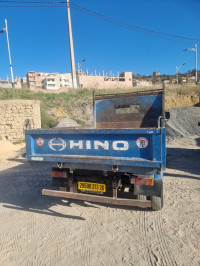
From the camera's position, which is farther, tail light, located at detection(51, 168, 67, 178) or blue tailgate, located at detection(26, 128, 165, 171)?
tail light, located at detection(51, 168, 67, 178)

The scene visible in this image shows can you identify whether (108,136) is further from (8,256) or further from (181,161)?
(181,161)

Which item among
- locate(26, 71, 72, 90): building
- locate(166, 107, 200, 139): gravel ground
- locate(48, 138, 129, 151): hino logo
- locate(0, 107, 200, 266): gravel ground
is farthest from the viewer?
locate(26, 71, 72, 90): building

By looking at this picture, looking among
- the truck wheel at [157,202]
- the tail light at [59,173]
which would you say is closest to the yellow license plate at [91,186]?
the tail light at [59,173]

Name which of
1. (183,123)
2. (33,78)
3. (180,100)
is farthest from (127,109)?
(33,78)

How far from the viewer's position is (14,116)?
1200 cm

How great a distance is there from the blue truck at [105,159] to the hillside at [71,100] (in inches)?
477

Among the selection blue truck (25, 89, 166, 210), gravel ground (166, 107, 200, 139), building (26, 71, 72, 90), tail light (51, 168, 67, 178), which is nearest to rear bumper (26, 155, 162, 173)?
blue truck (25, 89, 166, 210)

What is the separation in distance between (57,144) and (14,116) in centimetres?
983

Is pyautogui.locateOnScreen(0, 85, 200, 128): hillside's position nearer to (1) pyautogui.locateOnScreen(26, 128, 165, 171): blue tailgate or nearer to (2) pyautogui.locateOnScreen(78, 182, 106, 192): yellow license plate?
(1) pyautogui.locateOnScreen(26, 128, 165, 171): blue tailgate

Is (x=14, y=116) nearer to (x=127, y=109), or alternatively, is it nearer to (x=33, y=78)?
(x=127, y=109)

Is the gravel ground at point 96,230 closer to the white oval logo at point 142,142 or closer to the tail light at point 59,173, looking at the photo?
the tail light at point 59,173

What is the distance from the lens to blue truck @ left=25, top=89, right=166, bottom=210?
2.87m

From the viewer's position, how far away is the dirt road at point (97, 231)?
253cm

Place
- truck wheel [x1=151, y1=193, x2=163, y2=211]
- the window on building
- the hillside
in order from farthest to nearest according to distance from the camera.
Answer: the hillside, the window on building, truck wheel [x1=151, y1=193, x2=163, y2=211]
